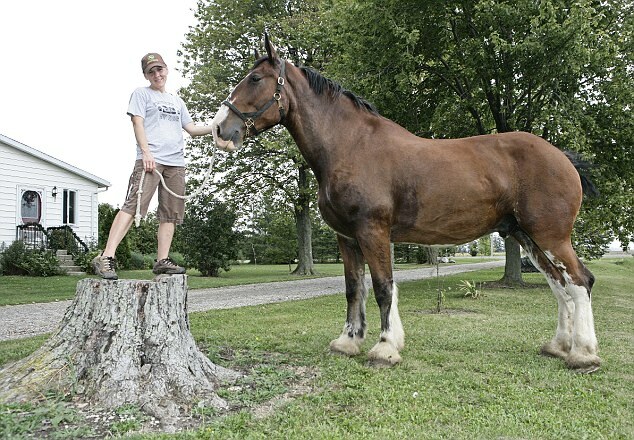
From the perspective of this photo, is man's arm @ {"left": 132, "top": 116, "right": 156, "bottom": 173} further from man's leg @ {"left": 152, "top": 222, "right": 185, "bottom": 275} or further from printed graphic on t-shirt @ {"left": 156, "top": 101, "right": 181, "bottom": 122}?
man's leg @ {"left": 152, "top": 222, "right": 185, "bottom": 275}

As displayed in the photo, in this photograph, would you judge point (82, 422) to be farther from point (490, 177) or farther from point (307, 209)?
point (307, 209)

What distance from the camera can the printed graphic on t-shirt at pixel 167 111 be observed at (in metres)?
4.55

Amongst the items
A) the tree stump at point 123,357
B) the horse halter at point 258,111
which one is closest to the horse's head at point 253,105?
the horse halter at point 258,111

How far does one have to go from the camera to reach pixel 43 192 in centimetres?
2161

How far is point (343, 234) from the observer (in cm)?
495

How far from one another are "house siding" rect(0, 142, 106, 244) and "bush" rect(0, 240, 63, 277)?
3.68 ft

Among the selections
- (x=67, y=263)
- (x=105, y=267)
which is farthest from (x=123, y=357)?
(x=67, y=263)

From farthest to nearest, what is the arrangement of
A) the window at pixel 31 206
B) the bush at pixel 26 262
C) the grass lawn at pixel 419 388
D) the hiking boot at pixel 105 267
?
the window at pixel 31 206
the bush at pixel 26 262
the hiking boot at pixel 105 267
the grass lawn at pixel 419 388

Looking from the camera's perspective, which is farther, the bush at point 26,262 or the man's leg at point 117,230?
the bush at point 26,262

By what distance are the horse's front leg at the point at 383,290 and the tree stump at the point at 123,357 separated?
157 cm

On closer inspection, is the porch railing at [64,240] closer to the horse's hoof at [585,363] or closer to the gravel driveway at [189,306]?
the gravel driveway at [189,306]

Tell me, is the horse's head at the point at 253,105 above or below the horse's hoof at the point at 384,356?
above

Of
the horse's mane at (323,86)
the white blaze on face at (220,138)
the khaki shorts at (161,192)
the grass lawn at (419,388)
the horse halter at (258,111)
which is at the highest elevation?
the horse's mane at (323,86)

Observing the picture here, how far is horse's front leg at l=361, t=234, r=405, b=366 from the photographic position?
4.63m
